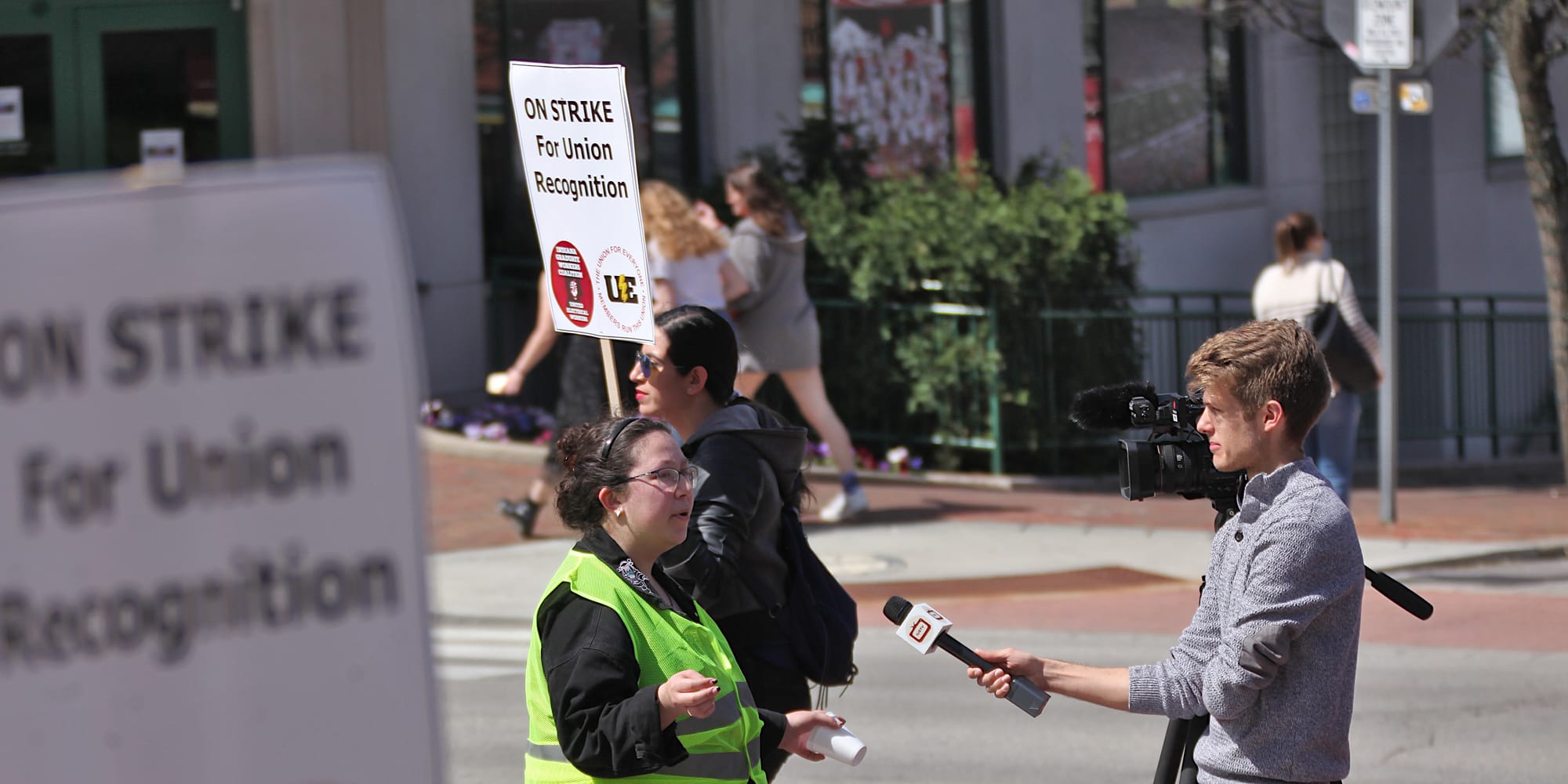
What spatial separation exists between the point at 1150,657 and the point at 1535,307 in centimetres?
1404

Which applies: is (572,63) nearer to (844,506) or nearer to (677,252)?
(844,506)

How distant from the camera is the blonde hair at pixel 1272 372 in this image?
346 centimetres

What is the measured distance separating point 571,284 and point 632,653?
77.5 inches

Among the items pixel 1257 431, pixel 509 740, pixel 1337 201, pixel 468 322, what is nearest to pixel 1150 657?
pixel 509 740

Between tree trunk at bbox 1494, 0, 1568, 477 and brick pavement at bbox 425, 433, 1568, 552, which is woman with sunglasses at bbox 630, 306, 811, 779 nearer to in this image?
brick pavement at bbox 425, 433, 1568, 552

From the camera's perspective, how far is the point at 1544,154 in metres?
11.4

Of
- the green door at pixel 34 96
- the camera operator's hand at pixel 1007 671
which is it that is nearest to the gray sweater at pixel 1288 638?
the camera operator's hand at pixel 1007 671

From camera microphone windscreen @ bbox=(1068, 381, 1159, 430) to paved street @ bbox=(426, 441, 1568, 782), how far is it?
8.49ft

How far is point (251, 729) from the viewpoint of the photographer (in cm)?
187

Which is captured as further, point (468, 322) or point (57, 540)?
point (468, 322)

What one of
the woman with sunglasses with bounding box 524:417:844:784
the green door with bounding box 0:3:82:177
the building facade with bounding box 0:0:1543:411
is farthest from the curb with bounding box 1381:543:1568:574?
the green door with bounding box 0:3:82:177

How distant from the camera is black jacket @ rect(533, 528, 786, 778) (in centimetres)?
332

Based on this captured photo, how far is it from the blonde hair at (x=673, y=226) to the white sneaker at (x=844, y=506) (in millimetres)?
1958

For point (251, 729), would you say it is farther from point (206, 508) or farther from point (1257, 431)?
point (1257, 431)
